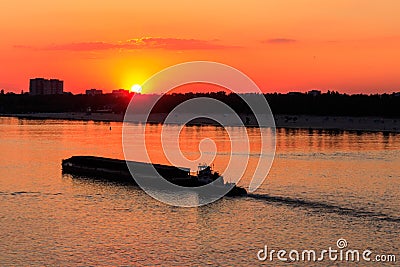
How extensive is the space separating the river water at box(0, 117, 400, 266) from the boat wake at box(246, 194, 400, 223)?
90 millimetres

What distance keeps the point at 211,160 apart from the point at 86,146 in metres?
42.2

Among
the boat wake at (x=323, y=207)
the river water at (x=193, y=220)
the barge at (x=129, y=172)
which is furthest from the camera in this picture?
the barge at (x=129, y=172)

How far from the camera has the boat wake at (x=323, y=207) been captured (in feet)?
175

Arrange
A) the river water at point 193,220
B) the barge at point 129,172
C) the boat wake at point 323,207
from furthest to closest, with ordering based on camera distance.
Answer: the barge at point 129,172 < the boat wake at point 323,207 < the river water at point 193,220

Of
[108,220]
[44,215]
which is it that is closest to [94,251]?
[108,220]

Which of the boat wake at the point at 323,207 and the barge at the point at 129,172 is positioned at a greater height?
the barge at the point at 129,172

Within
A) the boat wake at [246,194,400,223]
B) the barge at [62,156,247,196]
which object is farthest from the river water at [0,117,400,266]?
the barge at [62,156,247,196]

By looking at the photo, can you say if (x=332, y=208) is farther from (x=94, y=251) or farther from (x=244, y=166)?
(x=244, y=166)

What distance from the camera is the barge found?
234 ft

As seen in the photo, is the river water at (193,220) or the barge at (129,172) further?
the barge at (129,172)

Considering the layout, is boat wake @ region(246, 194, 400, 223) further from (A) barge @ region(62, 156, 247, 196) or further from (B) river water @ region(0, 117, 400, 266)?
(A) barge @ region(62, 156, 247, 196)

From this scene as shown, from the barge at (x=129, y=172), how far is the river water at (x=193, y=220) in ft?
9.82

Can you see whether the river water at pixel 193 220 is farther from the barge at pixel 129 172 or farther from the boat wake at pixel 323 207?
the barge at pixel 129 172

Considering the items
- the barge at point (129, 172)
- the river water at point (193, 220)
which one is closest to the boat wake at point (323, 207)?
the river water at point (193, 220)
